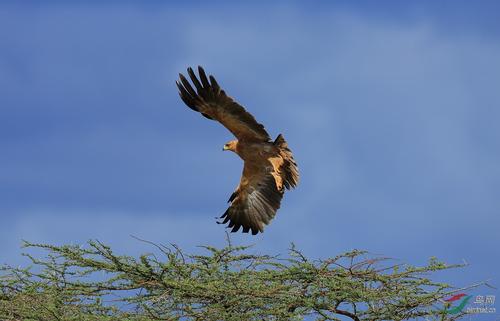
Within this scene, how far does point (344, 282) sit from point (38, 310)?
3735 mm

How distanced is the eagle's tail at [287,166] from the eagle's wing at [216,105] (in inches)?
16.2

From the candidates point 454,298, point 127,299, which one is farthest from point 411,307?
point 127,299

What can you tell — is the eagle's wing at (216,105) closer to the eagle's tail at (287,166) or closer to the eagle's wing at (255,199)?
the eagle's tail at (287,166)

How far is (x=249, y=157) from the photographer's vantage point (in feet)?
42.7

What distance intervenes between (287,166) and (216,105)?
1.73 metres

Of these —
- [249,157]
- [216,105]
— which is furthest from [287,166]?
[216,105]

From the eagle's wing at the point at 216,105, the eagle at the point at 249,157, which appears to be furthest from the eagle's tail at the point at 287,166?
the eagle's wing at the point at 216,105

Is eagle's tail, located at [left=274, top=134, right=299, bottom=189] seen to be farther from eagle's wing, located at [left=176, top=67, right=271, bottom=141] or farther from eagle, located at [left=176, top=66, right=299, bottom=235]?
eagle's wing, located at [left=176, top=67, right=271, bottom=141]

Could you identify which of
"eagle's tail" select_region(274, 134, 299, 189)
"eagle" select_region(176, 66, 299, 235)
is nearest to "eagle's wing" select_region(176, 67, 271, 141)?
"eagle" select_region(176, 66, 299, 235)

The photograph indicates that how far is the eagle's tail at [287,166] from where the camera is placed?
12.9 metres

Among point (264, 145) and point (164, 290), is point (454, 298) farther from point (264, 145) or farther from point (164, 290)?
point (264, 145)

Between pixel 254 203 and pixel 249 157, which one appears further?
pixel 254 203

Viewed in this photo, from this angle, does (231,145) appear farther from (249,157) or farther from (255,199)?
(255,199)

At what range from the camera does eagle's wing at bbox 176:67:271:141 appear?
12.1 m
